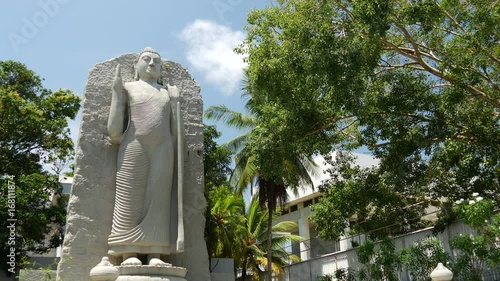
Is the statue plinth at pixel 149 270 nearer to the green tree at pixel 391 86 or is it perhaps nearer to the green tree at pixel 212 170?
the green tree at pixel 391 86

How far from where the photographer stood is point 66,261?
25.9ft

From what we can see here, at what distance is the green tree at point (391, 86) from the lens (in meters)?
9.52

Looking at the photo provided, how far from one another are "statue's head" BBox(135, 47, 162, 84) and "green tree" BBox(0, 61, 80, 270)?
279 inches

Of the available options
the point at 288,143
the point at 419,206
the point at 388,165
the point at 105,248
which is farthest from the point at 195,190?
the point at 419,206

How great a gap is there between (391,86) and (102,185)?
6417 millimetres

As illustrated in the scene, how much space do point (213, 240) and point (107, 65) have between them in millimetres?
8565

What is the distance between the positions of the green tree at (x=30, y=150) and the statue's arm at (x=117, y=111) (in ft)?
22.9

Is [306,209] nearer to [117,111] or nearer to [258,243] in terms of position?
[258,243]

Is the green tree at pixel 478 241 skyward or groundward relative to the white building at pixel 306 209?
groundward

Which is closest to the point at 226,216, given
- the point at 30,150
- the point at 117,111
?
the point at 30,150

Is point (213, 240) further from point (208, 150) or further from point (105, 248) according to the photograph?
point (105, 248)

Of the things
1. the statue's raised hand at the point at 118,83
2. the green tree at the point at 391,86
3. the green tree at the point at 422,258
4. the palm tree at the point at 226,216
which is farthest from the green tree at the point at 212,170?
the statue's raised hand at the point at 118,83

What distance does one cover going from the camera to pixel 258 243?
24.4 metres

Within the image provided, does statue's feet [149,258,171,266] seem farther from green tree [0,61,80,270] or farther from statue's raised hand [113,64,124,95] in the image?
green tree [0,61,80,270]
